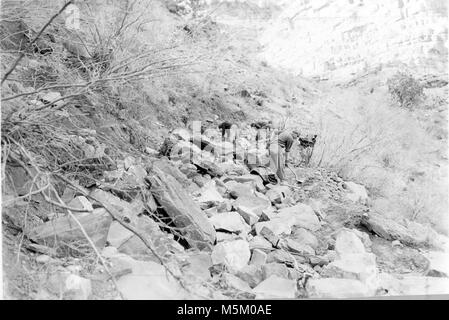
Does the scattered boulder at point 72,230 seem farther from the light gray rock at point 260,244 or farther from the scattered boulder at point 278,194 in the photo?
the scattered boulder at point 278,194

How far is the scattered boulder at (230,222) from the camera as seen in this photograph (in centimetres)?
305

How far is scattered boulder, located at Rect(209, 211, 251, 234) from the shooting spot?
3049 mm

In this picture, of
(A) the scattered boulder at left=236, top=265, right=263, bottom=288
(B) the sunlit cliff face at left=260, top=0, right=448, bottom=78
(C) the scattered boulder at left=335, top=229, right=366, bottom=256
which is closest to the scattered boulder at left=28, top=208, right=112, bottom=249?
(A) the scattered boulder at left=236, top=265, right=263, bottom=288

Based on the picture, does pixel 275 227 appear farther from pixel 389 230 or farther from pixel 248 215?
pixel 389 230

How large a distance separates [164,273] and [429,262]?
2240mm

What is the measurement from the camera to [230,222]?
10.2 feet

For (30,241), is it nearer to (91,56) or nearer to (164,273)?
(164,273)

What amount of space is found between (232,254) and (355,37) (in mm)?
22210

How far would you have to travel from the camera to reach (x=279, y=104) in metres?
7.58

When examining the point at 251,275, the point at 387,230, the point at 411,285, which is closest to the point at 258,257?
the point at 251,275

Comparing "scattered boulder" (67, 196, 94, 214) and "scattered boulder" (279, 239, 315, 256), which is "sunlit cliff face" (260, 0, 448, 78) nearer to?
"scattered boulder" (279, 239, 315, 256)

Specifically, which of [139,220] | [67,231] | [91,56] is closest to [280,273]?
[139,220]

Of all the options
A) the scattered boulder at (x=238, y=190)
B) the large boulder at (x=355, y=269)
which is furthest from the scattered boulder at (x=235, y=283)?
the scattered boulder at (x=238, y=190)
